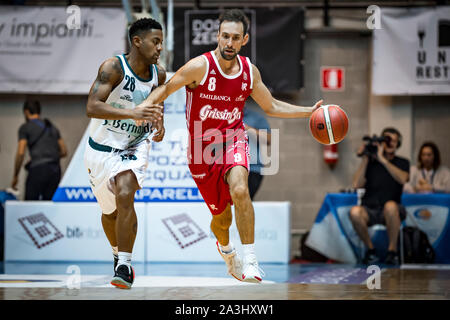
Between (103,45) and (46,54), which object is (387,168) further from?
(46,54)

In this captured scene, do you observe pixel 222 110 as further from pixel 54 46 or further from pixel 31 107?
pixel 54 46

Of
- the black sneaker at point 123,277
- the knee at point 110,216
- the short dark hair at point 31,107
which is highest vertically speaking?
the short dark hair at point 31,107

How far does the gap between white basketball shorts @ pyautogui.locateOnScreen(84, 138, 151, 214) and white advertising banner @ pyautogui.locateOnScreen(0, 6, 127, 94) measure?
226 inches

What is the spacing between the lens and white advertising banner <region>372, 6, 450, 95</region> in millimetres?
9969

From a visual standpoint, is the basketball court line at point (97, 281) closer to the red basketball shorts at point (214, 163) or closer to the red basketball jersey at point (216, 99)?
the red basketball shorts at point (214, 163)

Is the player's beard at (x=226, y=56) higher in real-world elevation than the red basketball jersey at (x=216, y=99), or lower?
higher

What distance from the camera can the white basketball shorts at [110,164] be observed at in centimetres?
456

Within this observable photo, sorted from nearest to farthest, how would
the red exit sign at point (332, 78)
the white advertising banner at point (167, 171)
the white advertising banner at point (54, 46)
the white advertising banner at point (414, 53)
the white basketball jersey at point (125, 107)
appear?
the white basketball jersey at point (125, 107) → the white advertising banner at point (167, 171) → the white advertising banner at point (414, 53) → the white advertising banner at point (54, 46) → the red exit sign at point (332, 78)

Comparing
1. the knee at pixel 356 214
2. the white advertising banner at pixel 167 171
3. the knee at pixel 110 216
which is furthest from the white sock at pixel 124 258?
the knee at pixel 356 214

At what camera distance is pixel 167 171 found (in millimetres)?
7582

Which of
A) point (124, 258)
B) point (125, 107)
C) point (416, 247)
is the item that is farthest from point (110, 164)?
point (416, 247)

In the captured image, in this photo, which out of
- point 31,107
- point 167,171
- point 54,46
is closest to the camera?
point 167,171

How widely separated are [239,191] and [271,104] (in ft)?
3.01

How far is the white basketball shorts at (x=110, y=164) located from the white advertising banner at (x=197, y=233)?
277 centimetres
